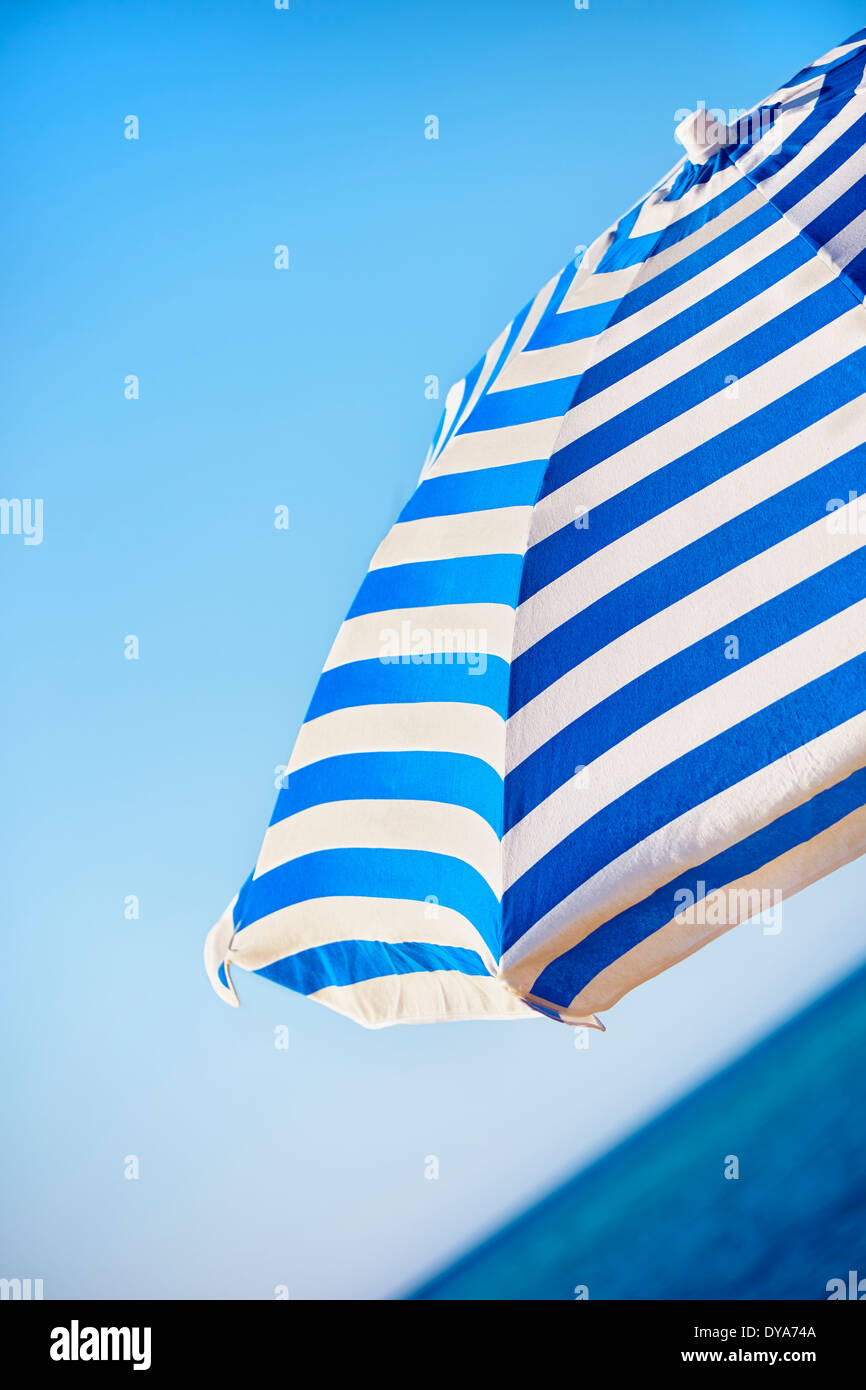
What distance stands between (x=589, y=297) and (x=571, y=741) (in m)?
0.93

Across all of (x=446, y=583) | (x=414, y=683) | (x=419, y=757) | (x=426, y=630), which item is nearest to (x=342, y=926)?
(x=419, y=757)

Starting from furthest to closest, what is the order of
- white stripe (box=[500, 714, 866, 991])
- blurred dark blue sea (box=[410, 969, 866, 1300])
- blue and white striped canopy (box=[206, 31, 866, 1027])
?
blurred dark blue sea (box=[410, 969, 866, 1300]), blue and white striped canopy (box=[206, 31, 866, 1027]), white stripe (box=[500, 714, 866, 991])

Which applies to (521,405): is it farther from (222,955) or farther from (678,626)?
(222,955)

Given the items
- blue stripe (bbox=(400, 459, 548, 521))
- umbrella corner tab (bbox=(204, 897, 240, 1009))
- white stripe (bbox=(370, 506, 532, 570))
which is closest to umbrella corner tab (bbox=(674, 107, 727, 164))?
blue stripe (bbox=(400, 459, 548, 521))

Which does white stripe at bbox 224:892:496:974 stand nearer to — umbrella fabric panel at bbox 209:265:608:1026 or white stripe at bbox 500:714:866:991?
umbrella fabric panel at bbox 209:265:608:1026

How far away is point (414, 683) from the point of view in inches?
65.6

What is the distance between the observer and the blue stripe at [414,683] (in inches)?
62.9

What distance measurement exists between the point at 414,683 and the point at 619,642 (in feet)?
1.35

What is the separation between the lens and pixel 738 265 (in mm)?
1586

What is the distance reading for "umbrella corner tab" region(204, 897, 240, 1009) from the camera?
5.54 ft

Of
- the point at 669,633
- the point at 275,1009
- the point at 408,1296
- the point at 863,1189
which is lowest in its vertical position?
the point at 408,1296

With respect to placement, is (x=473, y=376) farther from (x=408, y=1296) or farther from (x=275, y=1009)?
(x=408, y=1296)

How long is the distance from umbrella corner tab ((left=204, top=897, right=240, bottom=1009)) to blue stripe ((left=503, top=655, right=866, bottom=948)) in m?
0.63
